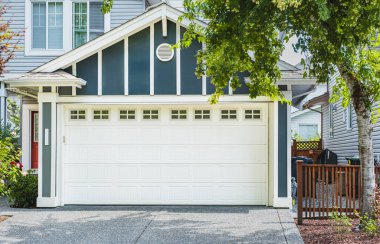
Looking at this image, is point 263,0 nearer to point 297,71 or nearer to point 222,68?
point 222,68

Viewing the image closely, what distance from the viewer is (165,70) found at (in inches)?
501

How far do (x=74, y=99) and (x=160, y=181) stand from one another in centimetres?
Result: 276

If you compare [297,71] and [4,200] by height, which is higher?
[297,71]

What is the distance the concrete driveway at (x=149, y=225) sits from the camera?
9211mm

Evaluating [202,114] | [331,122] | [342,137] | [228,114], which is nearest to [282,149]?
[228,114]

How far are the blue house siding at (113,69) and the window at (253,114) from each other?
115 inches

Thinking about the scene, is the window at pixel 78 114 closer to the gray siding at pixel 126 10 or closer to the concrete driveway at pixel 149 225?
the concrete driveway at pixel 149 225

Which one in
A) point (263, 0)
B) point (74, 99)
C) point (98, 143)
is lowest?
point (98, 143)

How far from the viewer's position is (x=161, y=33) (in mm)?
12727

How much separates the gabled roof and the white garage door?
1106 mm

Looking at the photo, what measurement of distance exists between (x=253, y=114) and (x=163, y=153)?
7.52ft

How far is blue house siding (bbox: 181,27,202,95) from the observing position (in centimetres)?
1272

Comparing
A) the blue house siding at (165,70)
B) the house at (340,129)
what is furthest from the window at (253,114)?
the house at (340,129)

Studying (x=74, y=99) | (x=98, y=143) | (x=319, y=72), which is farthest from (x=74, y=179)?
(x=319, y=72)
